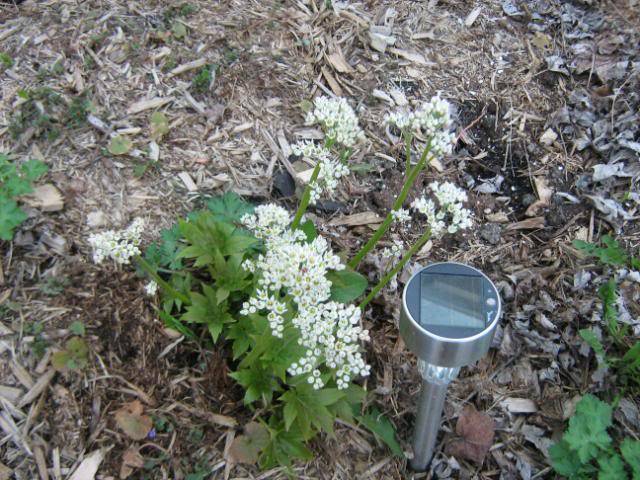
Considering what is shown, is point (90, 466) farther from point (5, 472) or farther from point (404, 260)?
point (404, 260)

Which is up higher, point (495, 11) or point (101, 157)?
point (495, 11)

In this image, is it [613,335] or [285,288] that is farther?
[613,335]

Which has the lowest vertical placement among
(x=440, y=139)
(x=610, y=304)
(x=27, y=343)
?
(x=27, y=343)

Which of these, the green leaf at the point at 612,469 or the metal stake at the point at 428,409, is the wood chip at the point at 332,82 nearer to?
the metal stake at the point at 428,409

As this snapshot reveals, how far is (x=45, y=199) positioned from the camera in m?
3.55

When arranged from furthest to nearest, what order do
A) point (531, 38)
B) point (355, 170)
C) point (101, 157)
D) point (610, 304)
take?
point (531, 38)
point (355, 170)
point (101, 157)
point (610, 304)

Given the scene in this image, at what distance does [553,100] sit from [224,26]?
251 cm

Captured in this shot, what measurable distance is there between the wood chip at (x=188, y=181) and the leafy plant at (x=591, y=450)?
2.46 metres

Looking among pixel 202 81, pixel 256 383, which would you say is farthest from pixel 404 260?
pixel 202 81

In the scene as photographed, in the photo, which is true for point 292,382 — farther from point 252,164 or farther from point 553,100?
point 553,100

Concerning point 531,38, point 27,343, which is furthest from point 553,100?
point 27,343

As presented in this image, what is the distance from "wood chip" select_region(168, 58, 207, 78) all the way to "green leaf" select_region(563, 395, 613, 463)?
3.18 m

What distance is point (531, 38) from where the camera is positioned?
16.3 feet

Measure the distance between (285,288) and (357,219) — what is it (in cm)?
96
